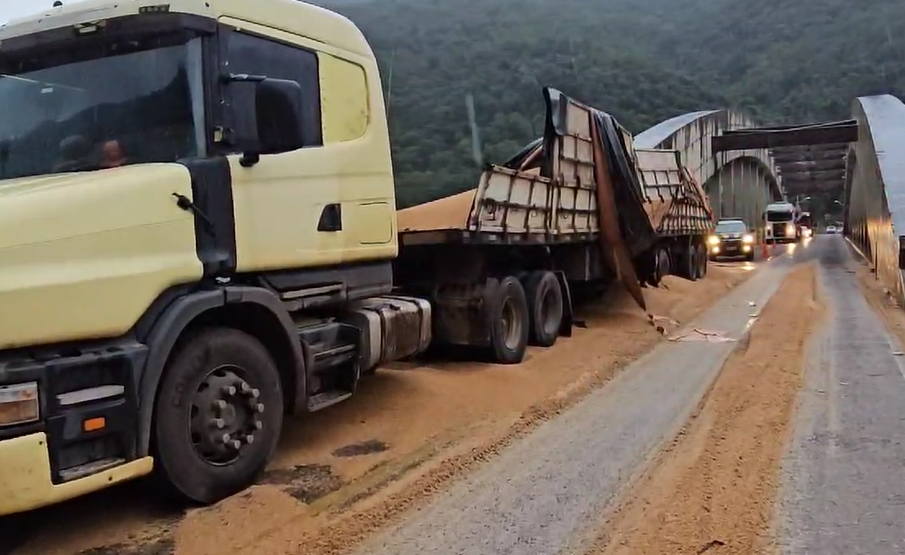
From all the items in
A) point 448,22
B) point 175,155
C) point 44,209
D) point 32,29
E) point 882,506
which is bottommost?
point 882,506

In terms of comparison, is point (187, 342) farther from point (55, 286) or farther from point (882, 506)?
point (882, 506)

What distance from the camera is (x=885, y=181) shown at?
19734 mm

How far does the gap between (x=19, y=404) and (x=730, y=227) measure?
33.7 metres

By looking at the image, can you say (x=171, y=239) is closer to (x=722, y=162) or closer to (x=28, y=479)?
(x=28, y=479)

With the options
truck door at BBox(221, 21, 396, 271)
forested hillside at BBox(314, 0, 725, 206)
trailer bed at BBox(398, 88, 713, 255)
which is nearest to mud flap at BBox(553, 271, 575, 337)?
trailer bed at BBox(398, 88, 713, 255)

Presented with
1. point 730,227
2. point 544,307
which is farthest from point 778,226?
point 544,307

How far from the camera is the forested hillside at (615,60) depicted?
39.1 m

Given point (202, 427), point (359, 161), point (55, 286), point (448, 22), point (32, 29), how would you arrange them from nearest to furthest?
point (55, 286) < point (202, 427) < point (32, 29) < point (359, 161) < point (448, 22)

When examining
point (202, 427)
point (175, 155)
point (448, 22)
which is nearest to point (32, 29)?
point (175, 155)

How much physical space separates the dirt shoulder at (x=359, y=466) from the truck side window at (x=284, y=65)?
215cm

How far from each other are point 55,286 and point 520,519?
2615 millimetres

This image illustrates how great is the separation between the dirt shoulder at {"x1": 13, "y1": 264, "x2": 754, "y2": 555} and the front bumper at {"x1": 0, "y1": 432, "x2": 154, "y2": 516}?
0.55 metres

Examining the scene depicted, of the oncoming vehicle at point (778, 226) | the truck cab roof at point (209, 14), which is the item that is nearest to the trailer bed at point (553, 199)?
the truck cab roof at point (209, 14)

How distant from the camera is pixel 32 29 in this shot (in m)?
5.06
